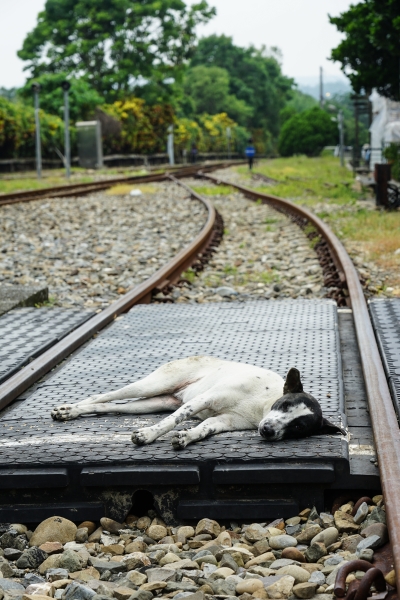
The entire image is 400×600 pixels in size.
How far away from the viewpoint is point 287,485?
280 cm

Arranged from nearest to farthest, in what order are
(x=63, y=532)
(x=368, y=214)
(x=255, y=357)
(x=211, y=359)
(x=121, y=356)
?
(x=63, y=532) < (x=211, y=359) < (x=255, y=357) < (x=121, y=356) < (x=368, y=214)

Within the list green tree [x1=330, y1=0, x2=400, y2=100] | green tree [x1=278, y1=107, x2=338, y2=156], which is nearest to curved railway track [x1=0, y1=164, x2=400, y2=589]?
green tree [x1=330, y1=0, x2=400, y2=100]

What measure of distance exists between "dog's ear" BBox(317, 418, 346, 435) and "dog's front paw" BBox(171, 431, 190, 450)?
0.48 m

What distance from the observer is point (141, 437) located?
119 inches

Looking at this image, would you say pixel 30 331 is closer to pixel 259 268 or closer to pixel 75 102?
pixel 259 268

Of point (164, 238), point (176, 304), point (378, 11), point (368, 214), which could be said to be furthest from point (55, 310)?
point (378, 11)

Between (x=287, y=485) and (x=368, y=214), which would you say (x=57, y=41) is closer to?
(x=368, y=214)

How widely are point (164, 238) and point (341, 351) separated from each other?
Result: 6.57m

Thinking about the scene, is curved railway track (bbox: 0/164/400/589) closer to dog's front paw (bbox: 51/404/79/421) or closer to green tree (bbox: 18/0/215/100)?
dog's front paw (bbox: 51/404/79/421)

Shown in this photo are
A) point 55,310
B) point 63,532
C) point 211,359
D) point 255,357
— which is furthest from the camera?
point 55,310

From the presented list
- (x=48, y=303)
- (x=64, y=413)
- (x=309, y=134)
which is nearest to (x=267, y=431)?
(x=64, y=413)

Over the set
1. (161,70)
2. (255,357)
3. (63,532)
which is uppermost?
(161,70)

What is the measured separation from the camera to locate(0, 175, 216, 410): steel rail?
12.9 feet

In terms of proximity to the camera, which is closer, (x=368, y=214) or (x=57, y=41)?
(x=368, y=214)
